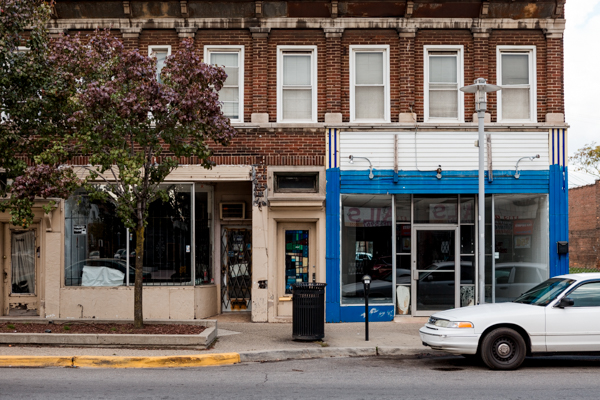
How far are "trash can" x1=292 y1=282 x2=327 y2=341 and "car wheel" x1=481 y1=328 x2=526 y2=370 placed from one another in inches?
126

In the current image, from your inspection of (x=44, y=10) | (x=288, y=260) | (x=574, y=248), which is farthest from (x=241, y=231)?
(x=574, y=248)

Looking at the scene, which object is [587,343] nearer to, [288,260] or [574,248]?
[288,260]

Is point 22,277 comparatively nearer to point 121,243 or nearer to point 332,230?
point 121,243

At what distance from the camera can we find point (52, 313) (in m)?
14.4

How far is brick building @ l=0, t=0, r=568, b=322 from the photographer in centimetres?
1470

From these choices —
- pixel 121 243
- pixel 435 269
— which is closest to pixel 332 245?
pixel 435 269

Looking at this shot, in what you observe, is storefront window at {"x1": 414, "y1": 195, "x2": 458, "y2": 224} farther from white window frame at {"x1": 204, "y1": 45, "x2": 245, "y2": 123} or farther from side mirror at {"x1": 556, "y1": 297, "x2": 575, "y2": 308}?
side mirror at {"x1": 556, "y1": 297, "x2": 575, "y2": 308}

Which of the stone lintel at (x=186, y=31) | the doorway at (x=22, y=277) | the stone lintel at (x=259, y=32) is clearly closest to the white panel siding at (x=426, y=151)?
the stone lintel at (x=259, y=32)

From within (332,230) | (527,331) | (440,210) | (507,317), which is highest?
(440,210)

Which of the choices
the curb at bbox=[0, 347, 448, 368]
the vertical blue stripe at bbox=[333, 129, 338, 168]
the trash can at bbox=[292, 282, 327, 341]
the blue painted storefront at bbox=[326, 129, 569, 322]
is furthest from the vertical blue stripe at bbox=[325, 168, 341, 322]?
the curb at bbox=[0, 347, 448, 368]

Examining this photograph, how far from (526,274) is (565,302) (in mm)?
5744

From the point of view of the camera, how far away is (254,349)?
35.9 ft

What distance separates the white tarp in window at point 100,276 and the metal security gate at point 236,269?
2655 millimetres

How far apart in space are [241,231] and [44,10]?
6848 mm
